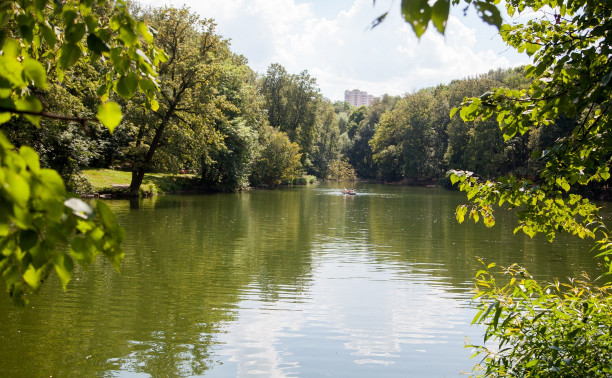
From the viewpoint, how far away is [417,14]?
4.80ft

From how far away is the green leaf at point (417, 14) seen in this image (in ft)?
4.71

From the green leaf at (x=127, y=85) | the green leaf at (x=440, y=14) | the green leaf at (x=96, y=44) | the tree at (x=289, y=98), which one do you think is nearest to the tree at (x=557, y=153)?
the green leaf at (x=440, y=14)

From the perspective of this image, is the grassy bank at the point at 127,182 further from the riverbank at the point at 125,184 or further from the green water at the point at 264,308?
the green water at the point at 264,308

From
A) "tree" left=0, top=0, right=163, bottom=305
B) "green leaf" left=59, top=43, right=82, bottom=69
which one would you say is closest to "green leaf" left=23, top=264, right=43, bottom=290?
"tree" left=0, top=0, right=163, bottom=305

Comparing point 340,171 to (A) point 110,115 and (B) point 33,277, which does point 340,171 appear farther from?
(B) point 33,277

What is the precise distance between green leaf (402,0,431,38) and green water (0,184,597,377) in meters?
4.27

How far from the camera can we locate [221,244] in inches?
622

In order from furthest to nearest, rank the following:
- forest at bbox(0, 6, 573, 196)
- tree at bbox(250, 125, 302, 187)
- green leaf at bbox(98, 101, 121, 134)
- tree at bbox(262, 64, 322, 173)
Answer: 1. tree at bbox(262, 64, 322, 173)
2. tree at bbox(250, 125, 302, 187)
3. forest at bbox(0, 6, 573, 196)
4. green leaf at bbox(98, 101, 121, 134)

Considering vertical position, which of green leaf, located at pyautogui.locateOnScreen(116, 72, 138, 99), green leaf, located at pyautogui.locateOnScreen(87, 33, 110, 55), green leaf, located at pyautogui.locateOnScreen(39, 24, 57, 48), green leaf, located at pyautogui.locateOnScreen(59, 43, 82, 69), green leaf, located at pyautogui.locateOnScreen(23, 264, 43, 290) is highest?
green leaf, located at pyautogui.locateOnScreen(39, 24, 57, 48)

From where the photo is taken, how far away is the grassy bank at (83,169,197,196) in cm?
2934

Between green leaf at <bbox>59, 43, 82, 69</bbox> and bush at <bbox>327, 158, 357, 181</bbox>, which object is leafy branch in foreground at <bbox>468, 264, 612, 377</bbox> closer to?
green leaf at <bbox>59, 43, 82, 69</bbox>

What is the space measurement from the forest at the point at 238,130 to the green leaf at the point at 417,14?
1196 mm

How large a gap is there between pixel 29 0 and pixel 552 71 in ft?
13.1

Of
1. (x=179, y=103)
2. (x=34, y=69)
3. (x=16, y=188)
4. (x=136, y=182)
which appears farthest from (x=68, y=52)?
(x=136, y=182)
